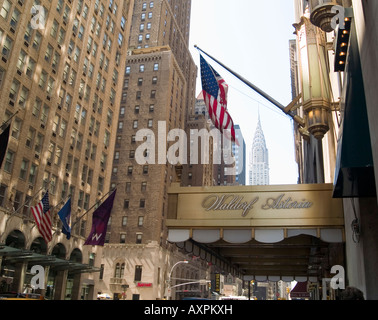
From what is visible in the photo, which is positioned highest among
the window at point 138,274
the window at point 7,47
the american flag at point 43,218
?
the window at point 7,47

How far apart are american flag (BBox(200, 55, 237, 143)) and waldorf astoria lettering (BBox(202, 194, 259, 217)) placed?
14.7 feet

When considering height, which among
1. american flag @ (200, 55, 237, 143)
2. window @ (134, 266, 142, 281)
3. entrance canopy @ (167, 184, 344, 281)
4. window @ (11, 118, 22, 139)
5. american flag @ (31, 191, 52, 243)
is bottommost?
entrance canopy @ (167, 184, 344, 281)

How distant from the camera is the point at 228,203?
453 inches

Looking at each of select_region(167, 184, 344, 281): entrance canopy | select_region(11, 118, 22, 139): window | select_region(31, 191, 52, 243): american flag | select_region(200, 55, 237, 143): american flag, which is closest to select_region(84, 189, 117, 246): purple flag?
select_region(31, 191, 52, 243): american flag

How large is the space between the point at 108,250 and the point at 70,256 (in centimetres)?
3124

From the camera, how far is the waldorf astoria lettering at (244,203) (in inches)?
428

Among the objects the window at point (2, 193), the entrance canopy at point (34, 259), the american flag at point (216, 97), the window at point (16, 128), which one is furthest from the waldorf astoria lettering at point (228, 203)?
the window at point (16, 128)

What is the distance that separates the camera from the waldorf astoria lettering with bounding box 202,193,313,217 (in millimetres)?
10883

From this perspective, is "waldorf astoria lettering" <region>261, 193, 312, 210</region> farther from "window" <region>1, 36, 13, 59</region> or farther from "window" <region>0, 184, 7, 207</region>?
"window" <region>1, 36, 13, 59</region>

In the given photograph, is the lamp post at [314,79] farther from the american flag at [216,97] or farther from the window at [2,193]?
the window at [2,193]

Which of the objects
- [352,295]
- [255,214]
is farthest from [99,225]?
[352,295]

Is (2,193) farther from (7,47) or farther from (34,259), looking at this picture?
(7,47)

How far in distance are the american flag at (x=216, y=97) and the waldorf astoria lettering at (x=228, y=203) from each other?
447 centimetres
